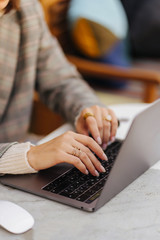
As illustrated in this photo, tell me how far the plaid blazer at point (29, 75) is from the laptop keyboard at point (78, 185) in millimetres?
395

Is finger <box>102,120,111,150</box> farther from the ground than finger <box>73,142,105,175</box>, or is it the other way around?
finger <box>73,142,105,175</box>

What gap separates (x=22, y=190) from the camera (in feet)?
2.89

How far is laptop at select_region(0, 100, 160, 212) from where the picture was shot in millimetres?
787

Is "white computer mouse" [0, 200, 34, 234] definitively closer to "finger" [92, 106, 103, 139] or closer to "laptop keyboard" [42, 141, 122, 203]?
"laptop keyboard" [42, 141, 122, 203]

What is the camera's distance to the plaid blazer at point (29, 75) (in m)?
1.36

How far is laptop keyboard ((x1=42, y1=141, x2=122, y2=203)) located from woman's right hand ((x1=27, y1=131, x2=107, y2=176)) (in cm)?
2

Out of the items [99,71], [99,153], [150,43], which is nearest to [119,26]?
[99,71]

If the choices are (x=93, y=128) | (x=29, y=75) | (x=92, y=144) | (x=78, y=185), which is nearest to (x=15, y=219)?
(x=78, y=185)

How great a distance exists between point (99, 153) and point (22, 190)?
8.0 inches

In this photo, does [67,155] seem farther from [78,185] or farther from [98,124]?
[98,124]

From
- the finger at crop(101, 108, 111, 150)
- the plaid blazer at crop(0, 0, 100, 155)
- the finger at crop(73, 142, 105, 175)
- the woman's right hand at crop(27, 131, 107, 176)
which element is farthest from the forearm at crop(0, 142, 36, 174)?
the plaid blazer at crop(0, 0, 100, 155)

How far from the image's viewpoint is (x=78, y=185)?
0.88 m

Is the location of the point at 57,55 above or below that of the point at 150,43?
above

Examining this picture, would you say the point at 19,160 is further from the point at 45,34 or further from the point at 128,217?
the point at 45,34
